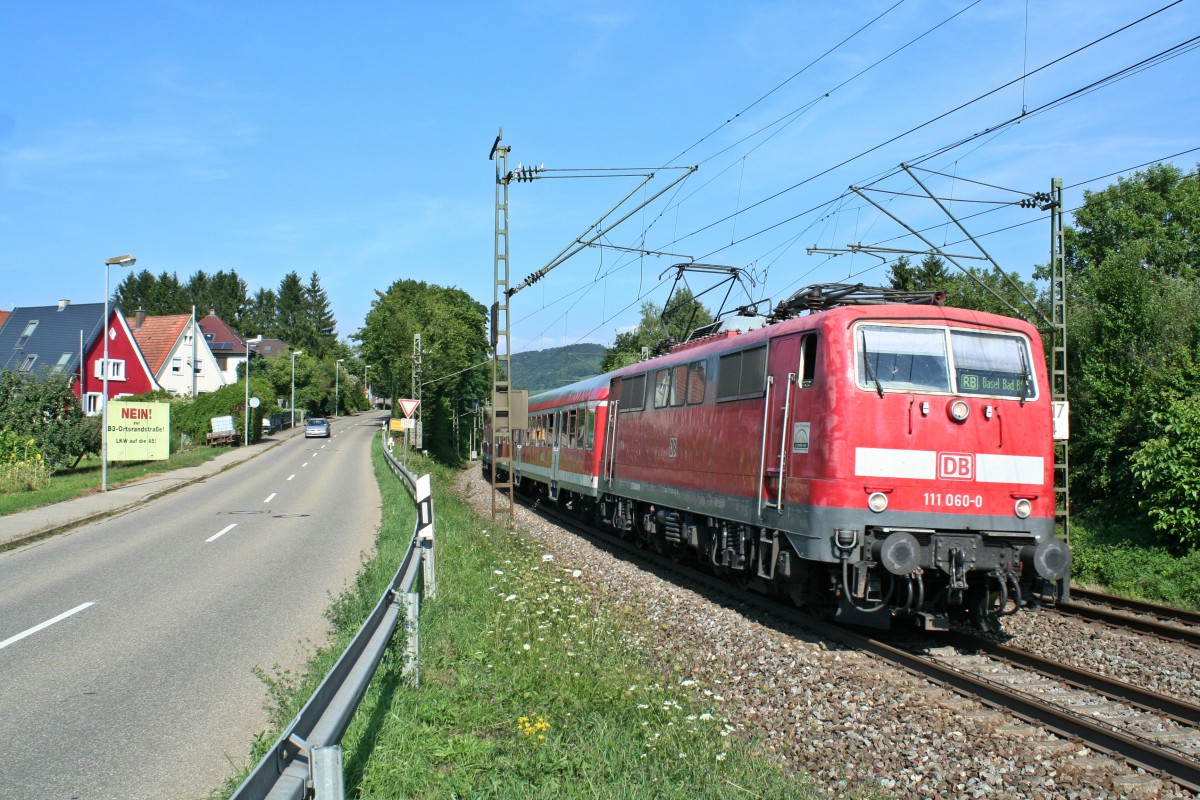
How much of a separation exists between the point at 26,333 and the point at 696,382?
5747cm

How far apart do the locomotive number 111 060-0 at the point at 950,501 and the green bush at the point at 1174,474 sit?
716 cm

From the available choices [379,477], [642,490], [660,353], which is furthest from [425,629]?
[379,477]

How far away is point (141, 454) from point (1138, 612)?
1200 inches

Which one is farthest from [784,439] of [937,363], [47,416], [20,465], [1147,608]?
[47,416]

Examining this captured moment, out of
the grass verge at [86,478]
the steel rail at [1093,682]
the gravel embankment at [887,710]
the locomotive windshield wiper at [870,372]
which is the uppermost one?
the locomotive windshield wiper at [870,372]

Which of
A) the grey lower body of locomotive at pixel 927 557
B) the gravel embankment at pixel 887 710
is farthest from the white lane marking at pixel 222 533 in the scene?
the grey lower body of locomotive at pixel 927 557

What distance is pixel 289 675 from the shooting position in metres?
7.67

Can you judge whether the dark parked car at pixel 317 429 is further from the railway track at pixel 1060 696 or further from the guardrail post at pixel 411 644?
the guardrail post at pixel 411 644

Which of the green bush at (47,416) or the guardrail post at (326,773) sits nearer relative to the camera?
the guardrail post at (326,773)

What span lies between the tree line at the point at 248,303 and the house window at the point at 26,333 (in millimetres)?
69407

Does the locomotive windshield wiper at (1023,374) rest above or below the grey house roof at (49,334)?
below

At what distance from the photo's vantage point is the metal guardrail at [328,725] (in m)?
3.17

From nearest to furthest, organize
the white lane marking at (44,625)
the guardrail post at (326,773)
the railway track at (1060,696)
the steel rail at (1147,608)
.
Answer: the guardrail post at (326,773) < the railway track at (1060,696) < the white lane marking at (44,625) < the steel rail at (1147,608)

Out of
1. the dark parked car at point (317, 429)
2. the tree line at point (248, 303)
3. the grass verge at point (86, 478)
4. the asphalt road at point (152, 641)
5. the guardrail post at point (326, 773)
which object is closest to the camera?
the guardrail post at point (326, 773)
